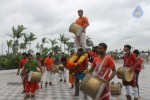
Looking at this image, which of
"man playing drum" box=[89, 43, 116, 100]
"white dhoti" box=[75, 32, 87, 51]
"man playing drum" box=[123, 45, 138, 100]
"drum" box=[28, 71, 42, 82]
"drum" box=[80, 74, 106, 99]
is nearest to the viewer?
"drum" box=[80, 74, 106, 99]

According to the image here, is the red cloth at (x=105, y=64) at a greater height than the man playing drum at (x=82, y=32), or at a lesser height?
lesser

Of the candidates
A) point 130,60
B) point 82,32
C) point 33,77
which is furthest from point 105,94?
point 33,77

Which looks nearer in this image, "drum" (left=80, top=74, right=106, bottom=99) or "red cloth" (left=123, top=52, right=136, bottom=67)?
"drum" (left=80, top=74, right=106, bottom=99)

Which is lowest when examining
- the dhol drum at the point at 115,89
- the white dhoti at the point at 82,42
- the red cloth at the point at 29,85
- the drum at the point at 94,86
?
the dhol drum at the point at 115,89

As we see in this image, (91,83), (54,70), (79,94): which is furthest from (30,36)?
(91,83)

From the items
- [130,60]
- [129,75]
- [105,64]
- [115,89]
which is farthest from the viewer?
[115,89]

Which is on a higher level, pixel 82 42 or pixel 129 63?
pixel 82 42

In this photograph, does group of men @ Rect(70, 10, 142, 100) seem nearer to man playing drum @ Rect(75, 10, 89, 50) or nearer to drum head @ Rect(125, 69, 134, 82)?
man playing drum @ Rect(75, 10, 89, 50)

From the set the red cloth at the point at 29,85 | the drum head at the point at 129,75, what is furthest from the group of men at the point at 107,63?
the red cloth at the point at 29,85

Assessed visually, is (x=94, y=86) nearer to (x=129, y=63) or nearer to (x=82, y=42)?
(x=129, y=63)

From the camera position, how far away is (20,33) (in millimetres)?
45688

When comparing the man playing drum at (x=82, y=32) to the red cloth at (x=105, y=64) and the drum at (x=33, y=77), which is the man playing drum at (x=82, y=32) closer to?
the drum at (x=33, y=77)

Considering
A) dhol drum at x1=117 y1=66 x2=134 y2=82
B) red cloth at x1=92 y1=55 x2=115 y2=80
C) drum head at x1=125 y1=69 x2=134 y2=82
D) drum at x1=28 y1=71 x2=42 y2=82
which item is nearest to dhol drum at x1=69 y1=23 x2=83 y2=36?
drum at x1=28 y1=71 x2=42 y2=82

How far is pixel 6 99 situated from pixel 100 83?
6.03 metres
